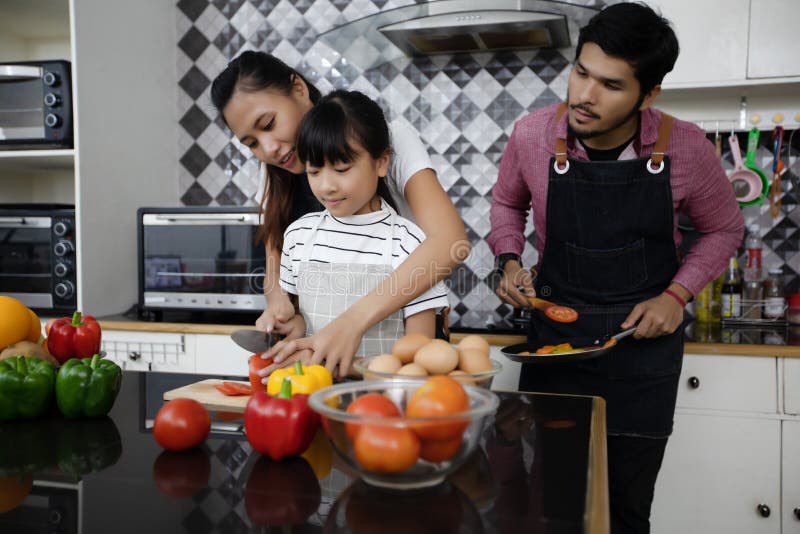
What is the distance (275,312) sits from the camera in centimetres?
135

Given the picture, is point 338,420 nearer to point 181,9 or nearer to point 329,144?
point 329,144

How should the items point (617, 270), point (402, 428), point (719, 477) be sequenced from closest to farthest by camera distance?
point (402, 428), point (617, 270), point (719, 477)

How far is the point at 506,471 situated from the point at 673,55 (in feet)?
3.45

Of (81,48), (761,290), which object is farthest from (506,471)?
(81,48)

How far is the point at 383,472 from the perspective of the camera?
22.3 inches

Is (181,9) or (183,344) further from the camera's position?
(181,9)

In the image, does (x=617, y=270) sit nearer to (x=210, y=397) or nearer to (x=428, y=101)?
(x=210, y=397)

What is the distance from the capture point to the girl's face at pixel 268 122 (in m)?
1.28

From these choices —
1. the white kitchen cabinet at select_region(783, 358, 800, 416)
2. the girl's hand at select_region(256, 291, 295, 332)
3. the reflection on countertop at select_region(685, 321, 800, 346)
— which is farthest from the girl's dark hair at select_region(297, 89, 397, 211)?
the white kitchen cabinet at select_region(783, 358, 800, 416)

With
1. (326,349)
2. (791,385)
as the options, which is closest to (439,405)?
(326,349)

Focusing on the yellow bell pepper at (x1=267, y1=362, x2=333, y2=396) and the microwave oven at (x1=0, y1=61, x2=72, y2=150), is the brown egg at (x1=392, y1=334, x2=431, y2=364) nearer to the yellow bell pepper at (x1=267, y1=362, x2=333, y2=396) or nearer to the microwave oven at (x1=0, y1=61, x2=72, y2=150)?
the yellow bell pepper at (x1=267, y1=362, x2=333, y2=396)

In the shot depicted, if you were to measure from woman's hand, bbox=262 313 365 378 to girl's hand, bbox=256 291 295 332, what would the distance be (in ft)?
0.91

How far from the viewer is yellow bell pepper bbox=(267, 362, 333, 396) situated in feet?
2.59

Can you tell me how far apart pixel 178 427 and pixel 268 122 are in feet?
2.37
